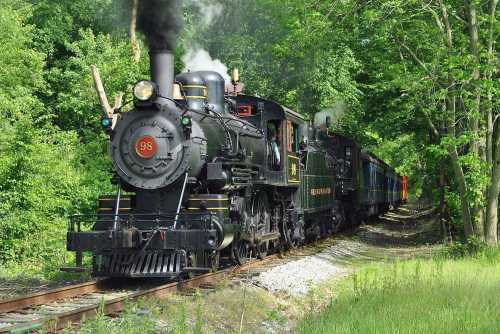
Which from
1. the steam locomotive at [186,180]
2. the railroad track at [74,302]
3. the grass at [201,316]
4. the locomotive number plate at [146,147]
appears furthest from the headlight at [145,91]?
the grass at [201,316]

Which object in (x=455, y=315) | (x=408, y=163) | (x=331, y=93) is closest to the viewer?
(x=455, y=315)

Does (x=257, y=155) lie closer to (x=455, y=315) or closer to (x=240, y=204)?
(x=240, y=204)

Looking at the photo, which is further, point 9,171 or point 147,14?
point 9,171

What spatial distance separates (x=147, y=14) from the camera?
11570 mm

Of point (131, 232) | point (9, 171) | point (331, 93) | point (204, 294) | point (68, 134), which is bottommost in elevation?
point (204, 294)

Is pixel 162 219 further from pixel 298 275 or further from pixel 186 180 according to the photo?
pixel 298 275

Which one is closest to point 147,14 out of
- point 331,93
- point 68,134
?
point 68,134

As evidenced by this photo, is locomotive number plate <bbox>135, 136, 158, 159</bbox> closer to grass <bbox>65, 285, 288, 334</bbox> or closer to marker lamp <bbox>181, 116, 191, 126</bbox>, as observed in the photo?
marker lamp <bbox>181, 116, 191, 126</bbox>

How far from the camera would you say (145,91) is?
1036cm

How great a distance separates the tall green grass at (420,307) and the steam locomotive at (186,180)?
7.79 ft

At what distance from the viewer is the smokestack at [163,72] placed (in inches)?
422

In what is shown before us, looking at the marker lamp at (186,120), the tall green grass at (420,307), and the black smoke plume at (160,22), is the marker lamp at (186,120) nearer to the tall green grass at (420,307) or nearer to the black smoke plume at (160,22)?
the black smoke plume at (160,22)

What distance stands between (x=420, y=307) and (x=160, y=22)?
6.56 m

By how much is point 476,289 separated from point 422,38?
734 centimetres
